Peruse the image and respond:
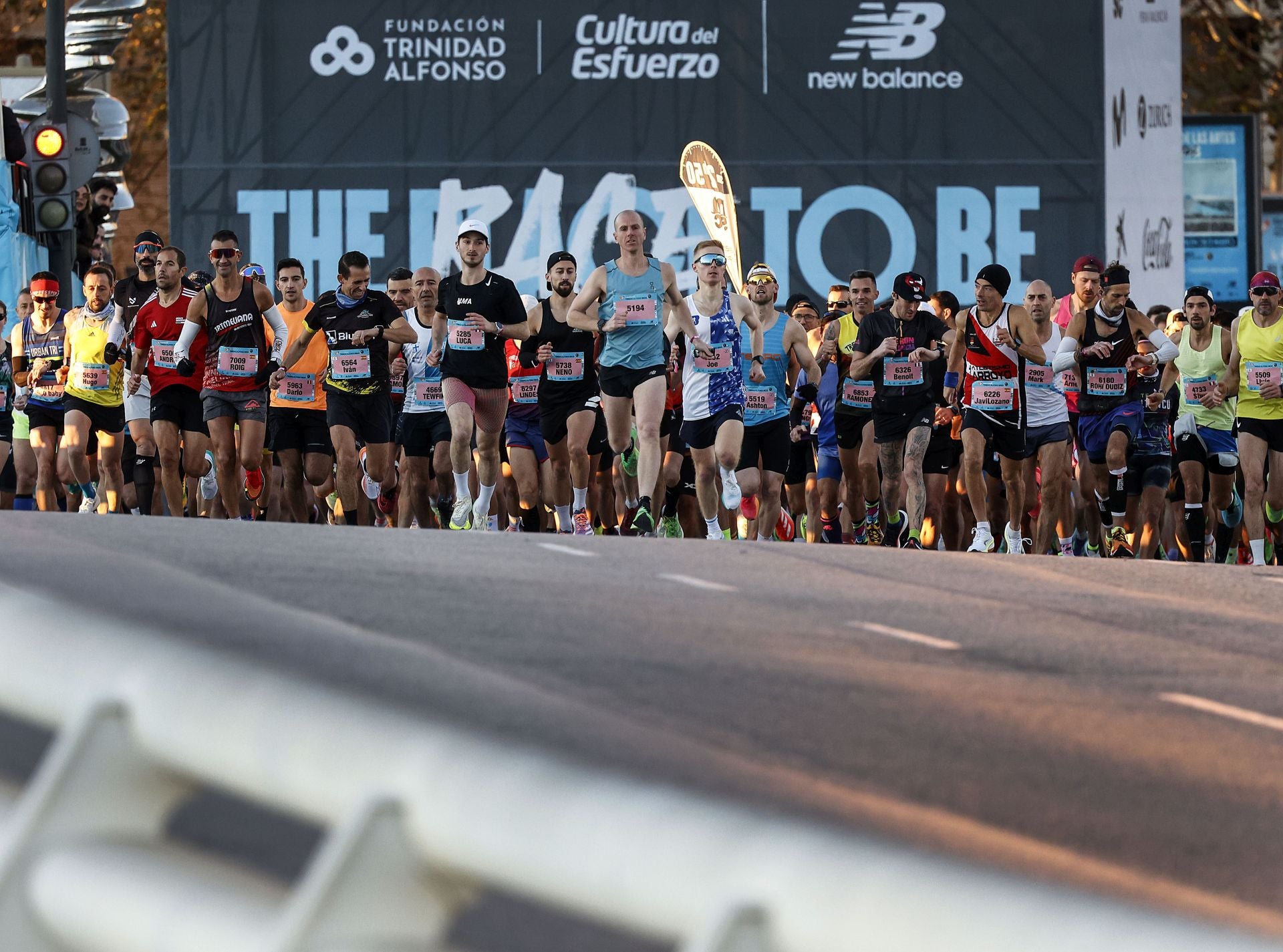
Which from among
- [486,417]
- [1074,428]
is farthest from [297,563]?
[1074,428]

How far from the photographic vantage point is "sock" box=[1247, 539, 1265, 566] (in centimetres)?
1527

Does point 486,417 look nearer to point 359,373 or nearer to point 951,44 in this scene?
point 359,373

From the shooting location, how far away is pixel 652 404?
13625 millimetres

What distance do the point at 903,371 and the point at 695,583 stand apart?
31.2 ft

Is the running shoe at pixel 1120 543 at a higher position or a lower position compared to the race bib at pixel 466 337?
lower

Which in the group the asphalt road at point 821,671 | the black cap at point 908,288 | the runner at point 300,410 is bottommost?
the asphalt road at point 821,671

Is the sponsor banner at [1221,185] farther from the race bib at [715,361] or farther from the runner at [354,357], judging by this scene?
the runner at [354,357]

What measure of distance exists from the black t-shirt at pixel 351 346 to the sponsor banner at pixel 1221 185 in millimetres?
18671

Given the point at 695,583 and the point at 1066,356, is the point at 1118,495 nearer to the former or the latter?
the point at 1066,356

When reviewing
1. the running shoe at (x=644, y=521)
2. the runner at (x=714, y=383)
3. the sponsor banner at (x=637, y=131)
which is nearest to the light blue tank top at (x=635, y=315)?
the runner at (x=714, y=383)

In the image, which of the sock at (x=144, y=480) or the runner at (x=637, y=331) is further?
the sock at (x=144, y=480)

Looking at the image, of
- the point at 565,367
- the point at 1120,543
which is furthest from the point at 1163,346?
the point at 565,367

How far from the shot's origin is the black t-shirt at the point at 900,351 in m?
15.6

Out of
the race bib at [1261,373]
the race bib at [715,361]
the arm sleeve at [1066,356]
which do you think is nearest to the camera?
the race bib at [715,361]
